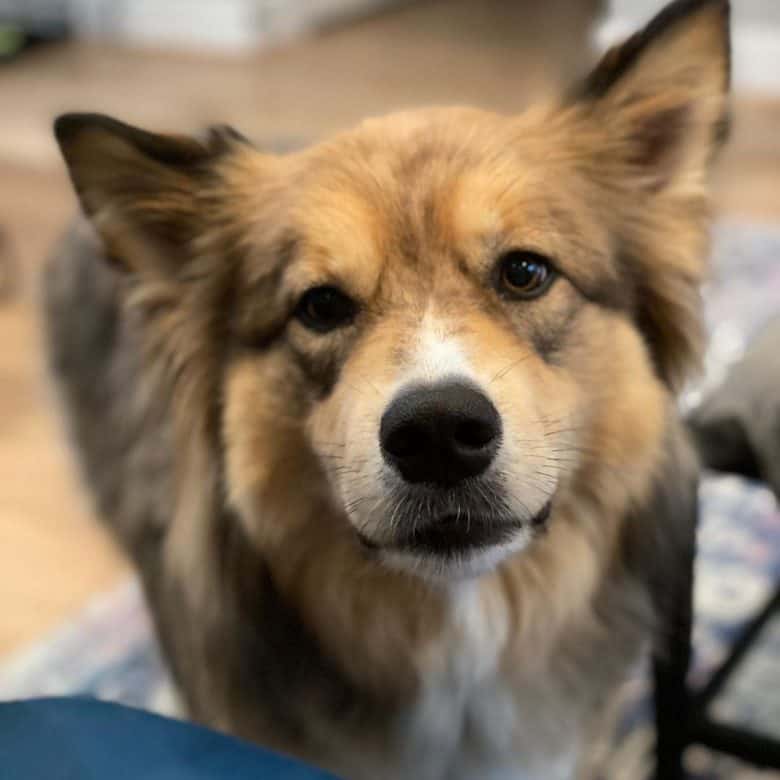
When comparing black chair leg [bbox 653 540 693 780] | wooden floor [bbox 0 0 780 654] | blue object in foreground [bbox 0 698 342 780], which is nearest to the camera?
blue object in foreground [bbox 0 698 342 780]

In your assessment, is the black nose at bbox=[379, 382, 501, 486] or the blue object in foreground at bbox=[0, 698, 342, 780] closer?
the blue object in foreground at bbox=[0, 698, 342, 780]

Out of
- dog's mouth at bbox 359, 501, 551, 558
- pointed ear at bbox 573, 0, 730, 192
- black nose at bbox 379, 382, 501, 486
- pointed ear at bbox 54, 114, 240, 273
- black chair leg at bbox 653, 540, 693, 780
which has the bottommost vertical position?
black chair leg at bbox 653, 540, 693, 780

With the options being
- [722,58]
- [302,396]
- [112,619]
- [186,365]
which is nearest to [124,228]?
[186,365]

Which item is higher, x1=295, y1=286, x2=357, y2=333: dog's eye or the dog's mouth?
x1=295, y1=286, x2=357, y2=333: dog's eye

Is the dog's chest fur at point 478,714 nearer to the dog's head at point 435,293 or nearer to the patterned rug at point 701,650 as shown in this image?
the dog's head at point 435,293

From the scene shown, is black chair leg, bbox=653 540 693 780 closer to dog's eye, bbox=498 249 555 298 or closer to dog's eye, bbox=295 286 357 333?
dog's eye, bbox=498 249 555 298

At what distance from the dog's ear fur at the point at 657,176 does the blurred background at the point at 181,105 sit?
100mm

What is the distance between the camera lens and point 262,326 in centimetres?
126

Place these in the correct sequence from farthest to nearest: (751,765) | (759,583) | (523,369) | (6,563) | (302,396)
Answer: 1. (6,563)
2. (759,583)
3. (751,765)
4. (302,396)
5. (523,369)

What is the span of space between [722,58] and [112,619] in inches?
57.5

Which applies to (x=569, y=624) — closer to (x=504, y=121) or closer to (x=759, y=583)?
(x=504, y=121)

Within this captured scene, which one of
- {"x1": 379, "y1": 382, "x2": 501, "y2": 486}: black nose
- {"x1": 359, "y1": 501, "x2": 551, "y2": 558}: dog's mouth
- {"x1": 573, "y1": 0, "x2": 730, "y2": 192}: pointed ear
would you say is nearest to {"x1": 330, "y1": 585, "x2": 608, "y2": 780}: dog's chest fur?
{"x1": 359, "y1": 501, "x2": 551, "y2": 558}: dog's mouth

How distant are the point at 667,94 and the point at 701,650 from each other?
1.02 metres

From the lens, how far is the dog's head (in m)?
1.08
